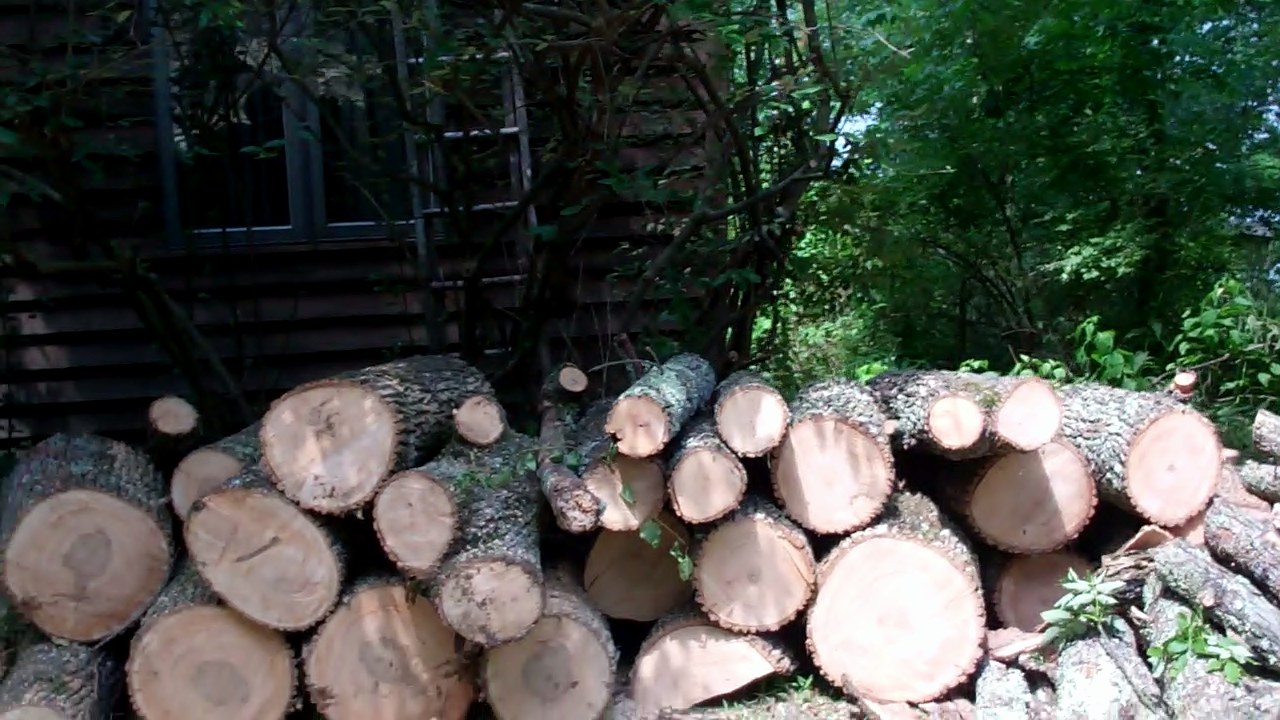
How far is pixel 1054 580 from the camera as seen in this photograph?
3762 mm

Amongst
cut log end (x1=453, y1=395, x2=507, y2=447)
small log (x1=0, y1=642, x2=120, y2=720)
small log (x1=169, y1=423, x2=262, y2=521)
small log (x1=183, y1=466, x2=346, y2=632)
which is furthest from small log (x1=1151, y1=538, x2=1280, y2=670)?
small log (x1=0, y1=642, x2=120, y2=720)

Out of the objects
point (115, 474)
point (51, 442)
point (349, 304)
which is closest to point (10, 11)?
point (349, 304)

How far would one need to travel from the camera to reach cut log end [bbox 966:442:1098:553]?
11.9 feet

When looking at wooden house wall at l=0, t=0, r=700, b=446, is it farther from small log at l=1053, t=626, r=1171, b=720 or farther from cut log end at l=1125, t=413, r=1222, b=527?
small log at l=1053, t=626, r=1171, b=720

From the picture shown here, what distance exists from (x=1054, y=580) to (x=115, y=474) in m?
3.13

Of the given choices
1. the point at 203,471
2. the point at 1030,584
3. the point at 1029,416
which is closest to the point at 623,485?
the point at 1029,416

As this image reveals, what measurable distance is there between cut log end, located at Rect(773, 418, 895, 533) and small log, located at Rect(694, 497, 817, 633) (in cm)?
11

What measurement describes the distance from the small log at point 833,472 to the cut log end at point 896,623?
0.37 ft

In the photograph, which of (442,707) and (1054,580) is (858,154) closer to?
(1054,580)

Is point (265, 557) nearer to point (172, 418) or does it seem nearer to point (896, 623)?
point (172, 418)

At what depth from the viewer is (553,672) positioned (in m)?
3.30

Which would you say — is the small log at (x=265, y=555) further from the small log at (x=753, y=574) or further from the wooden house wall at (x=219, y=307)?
the wooden house wall at (x=219, y=307)

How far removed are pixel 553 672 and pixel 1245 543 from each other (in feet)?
6.85

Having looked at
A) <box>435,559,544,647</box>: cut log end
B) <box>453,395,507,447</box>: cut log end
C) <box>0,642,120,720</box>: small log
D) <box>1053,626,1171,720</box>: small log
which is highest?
<box>453,395,507,447</box>: cut log end
